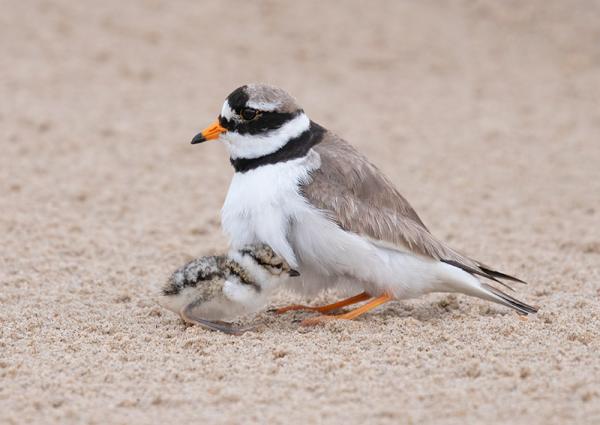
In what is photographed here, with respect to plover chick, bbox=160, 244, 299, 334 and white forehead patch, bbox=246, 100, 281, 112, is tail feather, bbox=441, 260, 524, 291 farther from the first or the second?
white forehead patch, bbox=246, 100, 281, 112

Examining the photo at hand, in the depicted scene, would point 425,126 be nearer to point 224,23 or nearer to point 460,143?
point 460,143

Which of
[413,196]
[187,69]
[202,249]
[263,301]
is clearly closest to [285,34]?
[187,69]

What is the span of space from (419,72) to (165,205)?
5737 millimetres

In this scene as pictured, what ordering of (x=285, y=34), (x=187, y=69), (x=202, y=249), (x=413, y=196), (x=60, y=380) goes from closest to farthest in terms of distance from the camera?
(x=60, y=380) < (x=202, y=249) < (x=413, y=196) < (x=187, y=69) < (x=285, y=34)

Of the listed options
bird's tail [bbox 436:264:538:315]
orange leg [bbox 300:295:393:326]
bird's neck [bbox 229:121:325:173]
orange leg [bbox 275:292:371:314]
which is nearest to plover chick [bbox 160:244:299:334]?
orange leg [bbox 300:295:393:326]

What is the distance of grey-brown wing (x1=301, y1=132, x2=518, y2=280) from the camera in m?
6.11

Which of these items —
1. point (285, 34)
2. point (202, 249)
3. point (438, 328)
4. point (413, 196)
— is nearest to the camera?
point (438, 328)

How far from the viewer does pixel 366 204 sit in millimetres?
6289

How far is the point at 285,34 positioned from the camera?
47.4ft

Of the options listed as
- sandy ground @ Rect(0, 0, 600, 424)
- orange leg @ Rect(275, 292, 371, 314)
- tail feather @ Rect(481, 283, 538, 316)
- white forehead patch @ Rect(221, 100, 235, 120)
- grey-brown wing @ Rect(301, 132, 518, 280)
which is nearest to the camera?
sandy ground @ Rect(0, 0, 600, 424)

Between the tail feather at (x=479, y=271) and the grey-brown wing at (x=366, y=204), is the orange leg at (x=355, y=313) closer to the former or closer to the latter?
the grey-brown wing at (x=366, y=204)

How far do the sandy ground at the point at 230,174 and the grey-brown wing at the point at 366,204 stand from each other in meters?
0.51

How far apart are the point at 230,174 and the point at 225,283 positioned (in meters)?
4.74

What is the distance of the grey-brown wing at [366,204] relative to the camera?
6.11m
